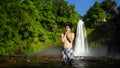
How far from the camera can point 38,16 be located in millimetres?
76062

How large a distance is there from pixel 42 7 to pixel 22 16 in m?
11.4

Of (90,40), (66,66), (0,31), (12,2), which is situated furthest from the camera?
(90,40)

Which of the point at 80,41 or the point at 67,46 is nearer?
the point at 67,46

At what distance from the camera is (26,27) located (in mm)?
68500

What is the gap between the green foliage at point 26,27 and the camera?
6731 cm

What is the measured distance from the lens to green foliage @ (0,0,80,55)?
67.3 meters

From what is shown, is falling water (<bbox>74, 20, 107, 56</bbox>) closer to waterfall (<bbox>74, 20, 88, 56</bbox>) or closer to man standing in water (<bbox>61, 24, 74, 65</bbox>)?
waterfall (<bbox>74, 20, 88, 56</bbox>)

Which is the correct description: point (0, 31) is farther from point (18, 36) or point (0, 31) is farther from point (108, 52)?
point (108, 52)

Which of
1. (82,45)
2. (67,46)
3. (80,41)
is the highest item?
(80,41)

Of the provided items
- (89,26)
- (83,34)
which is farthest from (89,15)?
(83,34)

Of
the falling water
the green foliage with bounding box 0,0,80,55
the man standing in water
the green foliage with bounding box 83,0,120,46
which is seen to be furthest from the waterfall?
the man standing in water

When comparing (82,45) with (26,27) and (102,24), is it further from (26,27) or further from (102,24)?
(26,27)

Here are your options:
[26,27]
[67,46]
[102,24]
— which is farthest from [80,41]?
[67,46]

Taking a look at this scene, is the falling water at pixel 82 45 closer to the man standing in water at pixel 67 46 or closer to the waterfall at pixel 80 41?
the waterfall at pixel 80 41
